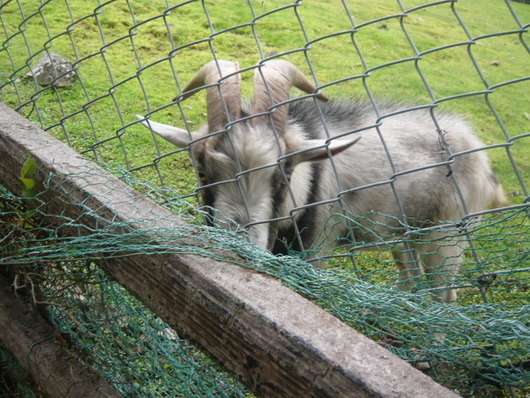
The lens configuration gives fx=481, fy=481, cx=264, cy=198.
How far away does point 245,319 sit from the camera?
4.08ft

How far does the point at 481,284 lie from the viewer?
1527 mm

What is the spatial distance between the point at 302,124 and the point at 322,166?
37cm

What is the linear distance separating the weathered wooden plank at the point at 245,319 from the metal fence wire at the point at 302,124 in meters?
0.10

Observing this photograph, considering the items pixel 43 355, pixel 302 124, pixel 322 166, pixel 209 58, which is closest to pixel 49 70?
pixel 209 58

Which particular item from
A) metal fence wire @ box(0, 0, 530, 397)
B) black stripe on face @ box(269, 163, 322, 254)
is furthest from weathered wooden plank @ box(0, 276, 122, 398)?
black stripe on face @ box(269, 163, 322, 254)

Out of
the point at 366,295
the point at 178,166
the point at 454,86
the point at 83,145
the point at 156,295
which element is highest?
the point at 156,295

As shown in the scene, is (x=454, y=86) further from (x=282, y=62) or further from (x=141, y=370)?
(x=141, y=370)

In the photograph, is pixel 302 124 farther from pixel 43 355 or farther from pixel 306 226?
pixel 43 355

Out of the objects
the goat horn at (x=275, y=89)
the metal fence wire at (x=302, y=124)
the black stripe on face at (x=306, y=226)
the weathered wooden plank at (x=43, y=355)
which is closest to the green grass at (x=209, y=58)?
the metal fence wire at (x=302, y=124)

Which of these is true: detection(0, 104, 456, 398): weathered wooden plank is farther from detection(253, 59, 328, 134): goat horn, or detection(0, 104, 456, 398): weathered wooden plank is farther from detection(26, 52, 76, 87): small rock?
detection(26, 52, 76, 87): small rock

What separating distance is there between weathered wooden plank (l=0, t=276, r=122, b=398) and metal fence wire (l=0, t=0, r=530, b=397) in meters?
0.08

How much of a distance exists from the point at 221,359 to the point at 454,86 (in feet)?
26.3

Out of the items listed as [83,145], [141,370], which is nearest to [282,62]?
[141,370]

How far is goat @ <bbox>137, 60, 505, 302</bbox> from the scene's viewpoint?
2.90 metres
